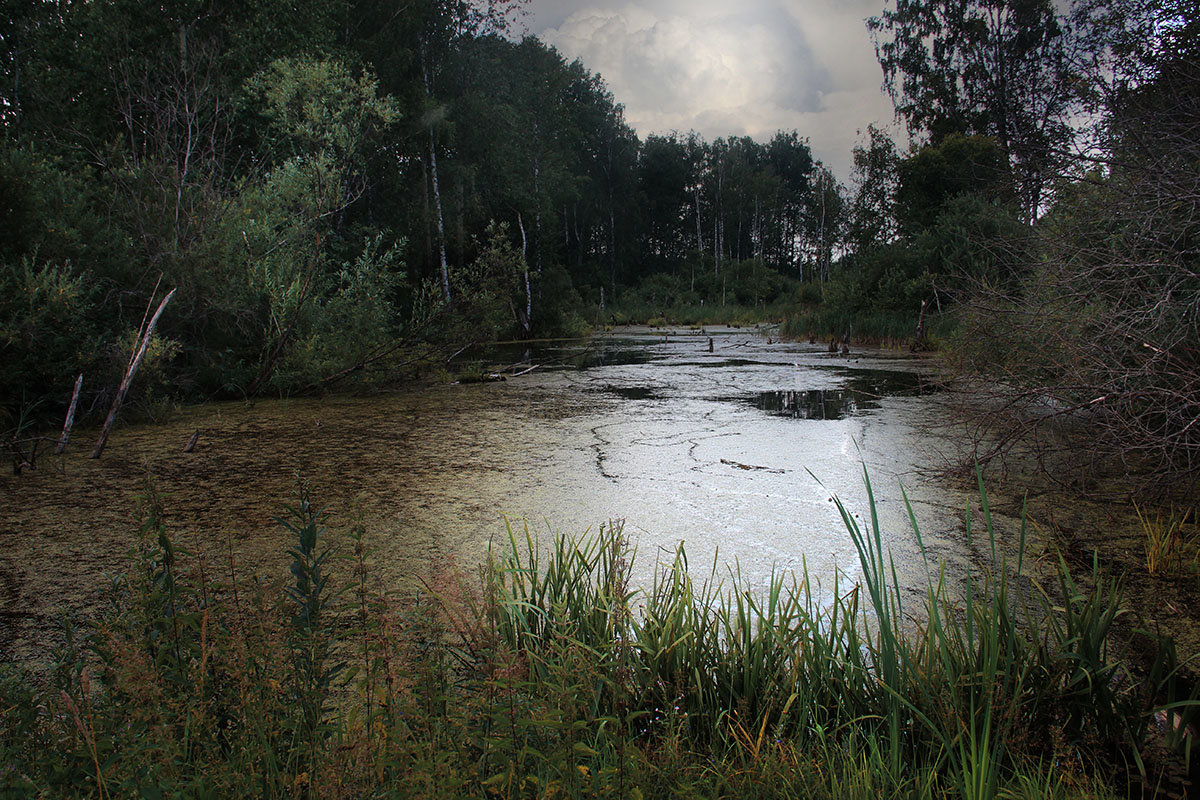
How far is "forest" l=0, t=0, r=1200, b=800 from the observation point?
1.19 metres

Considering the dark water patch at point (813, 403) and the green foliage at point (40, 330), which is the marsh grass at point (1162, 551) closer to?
the dark water patch at point (813, 403)

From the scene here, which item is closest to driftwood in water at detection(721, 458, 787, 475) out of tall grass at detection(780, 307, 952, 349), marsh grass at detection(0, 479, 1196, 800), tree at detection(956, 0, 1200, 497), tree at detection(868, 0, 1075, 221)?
tree at detection(956, 0, 1200, 497)

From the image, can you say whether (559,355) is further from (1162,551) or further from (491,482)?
(1162,551)

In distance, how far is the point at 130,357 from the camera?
4875 mm

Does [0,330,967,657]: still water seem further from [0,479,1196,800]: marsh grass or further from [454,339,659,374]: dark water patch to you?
[454,339,659,374]: dark water patch

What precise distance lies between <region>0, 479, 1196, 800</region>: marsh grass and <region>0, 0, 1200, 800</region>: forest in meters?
0.01

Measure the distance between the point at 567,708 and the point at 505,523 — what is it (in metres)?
1.58

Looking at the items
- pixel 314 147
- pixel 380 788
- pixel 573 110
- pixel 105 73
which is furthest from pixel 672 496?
pixel 573 110

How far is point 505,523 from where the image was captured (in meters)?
2.55

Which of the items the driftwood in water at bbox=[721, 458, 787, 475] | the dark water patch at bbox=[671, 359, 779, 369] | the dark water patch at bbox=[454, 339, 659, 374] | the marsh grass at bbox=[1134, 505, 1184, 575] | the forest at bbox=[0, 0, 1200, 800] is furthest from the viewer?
the dark water patch at bbox=[454, 339, 659, 374]

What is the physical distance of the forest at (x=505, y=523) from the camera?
1186 mm

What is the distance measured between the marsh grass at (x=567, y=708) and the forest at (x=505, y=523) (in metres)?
0.01

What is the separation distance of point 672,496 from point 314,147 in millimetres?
7618

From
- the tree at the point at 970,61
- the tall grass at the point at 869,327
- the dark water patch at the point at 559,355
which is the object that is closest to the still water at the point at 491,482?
the dark water patch at the point at 559,355
